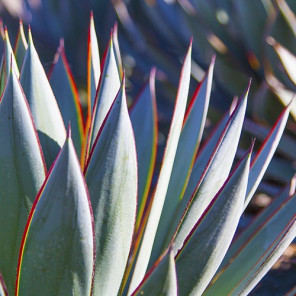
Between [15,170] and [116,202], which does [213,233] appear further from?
[15,170]

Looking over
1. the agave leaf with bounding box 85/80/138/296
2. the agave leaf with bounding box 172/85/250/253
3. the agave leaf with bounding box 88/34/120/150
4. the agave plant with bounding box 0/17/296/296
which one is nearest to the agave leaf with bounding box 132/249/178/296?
the agave plant with bounding box 0/17/296/296

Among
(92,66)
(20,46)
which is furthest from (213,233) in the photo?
(20,46)

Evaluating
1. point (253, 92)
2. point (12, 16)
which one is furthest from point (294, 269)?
point (12, 16)

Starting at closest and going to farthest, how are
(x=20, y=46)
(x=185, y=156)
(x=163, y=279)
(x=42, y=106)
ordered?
(x=163, y=279) → (x=42, y=106) → (x=185, y=156) → (x=20, y=46)

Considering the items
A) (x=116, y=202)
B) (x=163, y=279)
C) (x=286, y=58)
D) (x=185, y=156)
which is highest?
(x=286, y=58)

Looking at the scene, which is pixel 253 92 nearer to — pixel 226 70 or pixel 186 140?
pixel 226 70

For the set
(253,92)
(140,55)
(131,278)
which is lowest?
(131,278)
